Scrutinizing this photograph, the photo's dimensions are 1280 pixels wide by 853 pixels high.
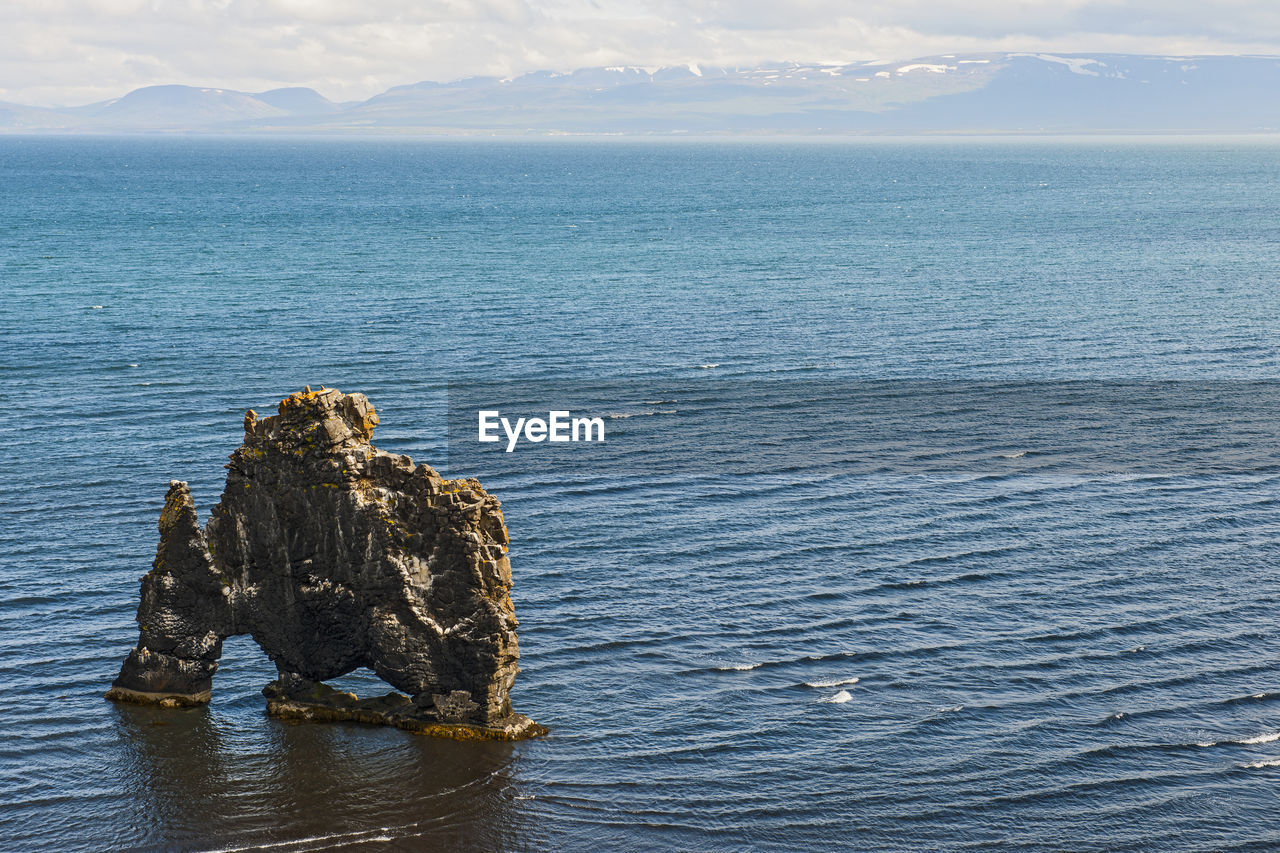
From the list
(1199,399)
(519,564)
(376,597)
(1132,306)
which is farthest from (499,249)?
(376,597)

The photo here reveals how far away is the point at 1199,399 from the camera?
3339 inches

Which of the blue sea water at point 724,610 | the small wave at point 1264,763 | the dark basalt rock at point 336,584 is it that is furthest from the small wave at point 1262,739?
the dark basalt rock at point 336,584

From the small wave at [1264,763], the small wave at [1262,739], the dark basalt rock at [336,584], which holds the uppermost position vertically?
the dark basalt rock at [336,584]

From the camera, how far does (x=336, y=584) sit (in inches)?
1704

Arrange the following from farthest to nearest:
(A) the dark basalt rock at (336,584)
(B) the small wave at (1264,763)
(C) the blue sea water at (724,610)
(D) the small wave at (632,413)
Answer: (D) the small wave at (632,413), (A) the dark basalt rock at (336,584), (B) the small wave at (1264,763), (C) the blue sea water at (724,610)

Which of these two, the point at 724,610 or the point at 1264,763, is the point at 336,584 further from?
the point at 1264,763

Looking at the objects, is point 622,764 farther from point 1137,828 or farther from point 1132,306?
point 1132,306

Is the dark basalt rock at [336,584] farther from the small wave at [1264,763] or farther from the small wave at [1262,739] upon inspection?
the small wave at [1262,739]

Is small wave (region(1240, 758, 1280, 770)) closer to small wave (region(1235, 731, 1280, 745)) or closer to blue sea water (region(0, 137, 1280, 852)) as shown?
blue sea water (region(0, 137, 1280, 852))

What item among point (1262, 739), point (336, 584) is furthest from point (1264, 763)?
point (336, 584)

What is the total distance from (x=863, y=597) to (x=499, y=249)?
438ft

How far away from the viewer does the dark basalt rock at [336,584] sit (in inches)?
1654

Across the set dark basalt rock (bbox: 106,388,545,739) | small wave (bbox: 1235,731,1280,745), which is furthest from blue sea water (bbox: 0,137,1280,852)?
dark basalt rock (bbox: 106,388,545,739)

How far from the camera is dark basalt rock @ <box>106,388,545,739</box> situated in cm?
4200
